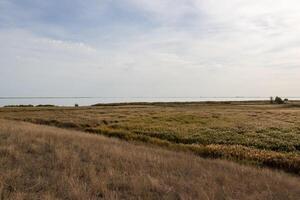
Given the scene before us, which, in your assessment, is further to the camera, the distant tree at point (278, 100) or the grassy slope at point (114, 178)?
the distant tree at point (278, 100)

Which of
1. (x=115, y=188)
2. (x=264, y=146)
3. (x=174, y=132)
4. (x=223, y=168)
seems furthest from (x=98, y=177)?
(x=174, y=132)

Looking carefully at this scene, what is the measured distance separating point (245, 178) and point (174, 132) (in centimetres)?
1631

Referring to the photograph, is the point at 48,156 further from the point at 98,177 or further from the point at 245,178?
the point at 245,178

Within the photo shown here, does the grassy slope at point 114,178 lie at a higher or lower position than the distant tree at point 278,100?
lower

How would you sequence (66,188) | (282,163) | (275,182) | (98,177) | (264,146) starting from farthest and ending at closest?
(264,146), (282,163), (275,182), (98,177), (66,188)

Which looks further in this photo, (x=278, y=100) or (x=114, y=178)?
(x=278, y=100)

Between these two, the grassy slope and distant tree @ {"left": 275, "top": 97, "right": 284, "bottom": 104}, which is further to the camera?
distant tree @ {"left": 275, "top": 97, "right": 284, "bottom": 104}

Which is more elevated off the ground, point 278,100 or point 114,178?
point 278,100

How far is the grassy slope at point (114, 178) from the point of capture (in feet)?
30.2

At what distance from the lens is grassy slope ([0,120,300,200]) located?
30.2ft

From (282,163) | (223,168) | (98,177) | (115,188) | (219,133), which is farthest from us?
(219,133)

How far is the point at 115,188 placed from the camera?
32.2ft

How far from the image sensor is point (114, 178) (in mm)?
10680

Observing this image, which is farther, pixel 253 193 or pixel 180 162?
pixel 180 162
